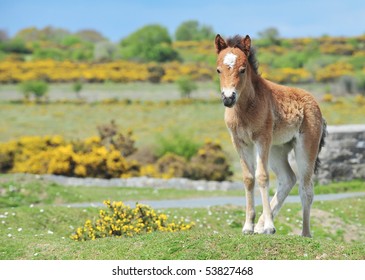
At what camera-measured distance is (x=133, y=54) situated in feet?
378

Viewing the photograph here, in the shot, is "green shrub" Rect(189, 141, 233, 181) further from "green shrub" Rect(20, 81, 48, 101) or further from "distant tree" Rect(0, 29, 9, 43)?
"distant tree" Rect(0, 29, 9, 43)

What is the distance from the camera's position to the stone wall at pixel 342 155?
25.3m

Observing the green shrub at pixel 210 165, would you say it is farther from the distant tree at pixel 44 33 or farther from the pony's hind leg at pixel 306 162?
the distant tree at pixel 44 33

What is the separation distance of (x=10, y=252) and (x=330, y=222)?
882cm

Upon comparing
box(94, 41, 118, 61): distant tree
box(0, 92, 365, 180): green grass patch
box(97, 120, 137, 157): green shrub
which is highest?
box(94, 41, 118, 61): distant tree

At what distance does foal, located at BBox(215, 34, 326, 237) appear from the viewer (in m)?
10.3

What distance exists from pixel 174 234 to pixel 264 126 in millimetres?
2217

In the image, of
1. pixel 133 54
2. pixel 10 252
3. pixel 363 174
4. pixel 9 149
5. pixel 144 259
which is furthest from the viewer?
pixel 133 54

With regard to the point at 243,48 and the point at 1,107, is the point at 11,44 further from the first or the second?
the point at 243,48

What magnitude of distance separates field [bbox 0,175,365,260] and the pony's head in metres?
2.16

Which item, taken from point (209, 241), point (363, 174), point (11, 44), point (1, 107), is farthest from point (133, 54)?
point (209, 241)

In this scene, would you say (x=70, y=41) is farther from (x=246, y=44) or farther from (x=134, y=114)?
(x=246, y=44)

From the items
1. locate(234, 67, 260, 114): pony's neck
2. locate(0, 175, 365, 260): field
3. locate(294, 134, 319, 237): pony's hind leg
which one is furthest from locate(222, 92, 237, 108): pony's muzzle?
locate(294, 134, 319, 237): pony's hind leg

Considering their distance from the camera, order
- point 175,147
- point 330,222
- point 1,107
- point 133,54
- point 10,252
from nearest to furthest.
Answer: point 10,252, point 330,222, point 175,147, point 1,107, point 133,54
